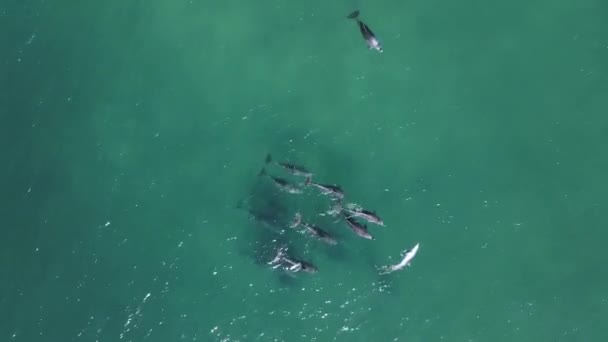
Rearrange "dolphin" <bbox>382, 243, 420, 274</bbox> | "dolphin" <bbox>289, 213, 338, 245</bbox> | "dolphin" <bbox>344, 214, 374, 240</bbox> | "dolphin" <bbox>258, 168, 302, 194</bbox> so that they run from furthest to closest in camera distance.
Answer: "dolphin" <bbox>258, 168, 302, 194</bbox> < "dolphin" <bbox>289, 213, 338, 245</bbox> < "dolphin" <bbox>382, 243, 420, 274</bbox> < "dolphin" <bbox>344, 214, 374, 240</bbox>

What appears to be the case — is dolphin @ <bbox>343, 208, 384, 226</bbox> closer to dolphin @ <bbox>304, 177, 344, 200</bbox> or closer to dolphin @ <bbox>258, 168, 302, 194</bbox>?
dolphin @ <bbox>304, 177, 344, 200</bbox>

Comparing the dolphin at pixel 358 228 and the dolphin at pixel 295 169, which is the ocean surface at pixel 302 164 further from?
the dolphin at pixel 358 228

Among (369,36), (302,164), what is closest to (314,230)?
(302,164)

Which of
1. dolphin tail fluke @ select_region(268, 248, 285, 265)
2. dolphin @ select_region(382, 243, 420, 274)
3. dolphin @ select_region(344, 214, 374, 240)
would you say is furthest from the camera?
dolphin tail fluke @ select_region(268, 248, 285, 265)

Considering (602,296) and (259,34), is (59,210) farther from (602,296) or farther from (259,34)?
(602,296)

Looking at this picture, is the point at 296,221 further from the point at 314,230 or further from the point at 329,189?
the point at 329,189

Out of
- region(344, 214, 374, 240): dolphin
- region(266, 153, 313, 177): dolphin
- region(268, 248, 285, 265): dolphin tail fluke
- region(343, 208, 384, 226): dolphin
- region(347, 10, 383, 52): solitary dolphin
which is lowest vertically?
region(268, 248, 285, 265): dolphin tail fluke

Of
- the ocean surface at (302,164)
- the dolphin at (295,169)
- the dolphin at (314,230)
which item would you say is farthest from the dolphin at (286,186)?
the dolphin at (314,230)

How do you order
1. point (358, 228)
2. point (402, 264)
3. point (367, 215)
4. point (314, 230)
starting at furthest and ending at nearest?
point (314, 230), point (402, 264), point (367, 215), point (358, 228)

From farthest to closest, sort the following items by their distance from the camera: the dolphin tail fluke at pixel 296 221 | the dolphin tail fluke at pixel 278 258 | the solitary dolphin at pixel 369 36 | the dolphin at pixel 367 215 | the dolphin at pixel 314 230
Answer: the solitary dolphin at pixel 369 36 < the dolphin tail fluke at pixel 296 221 < the dolphin tail fluke at pixel 278 258 < the dolphin at pixel 314 230 < the dolphin at pixel 367 215

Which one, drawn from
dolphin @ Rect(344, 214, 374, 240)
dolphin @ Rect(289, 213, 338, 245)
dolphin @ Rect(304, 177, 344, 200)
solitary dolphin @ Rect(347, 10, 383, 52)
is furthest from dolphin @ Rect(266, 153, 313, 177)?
solitary dolphin @ Rect(347, 10, 383, 52)
